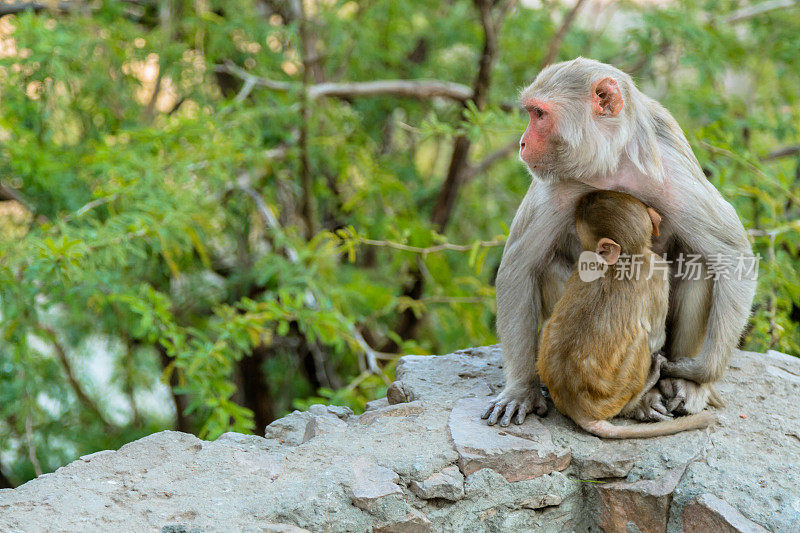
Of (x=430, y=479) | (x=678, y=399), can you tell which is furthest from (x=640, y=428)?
(x=430, y=479)

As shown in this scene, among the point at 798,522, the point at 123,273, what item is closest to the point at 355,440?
the point at 798,522

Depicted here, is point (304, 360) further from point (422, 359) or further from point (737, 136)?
point (737, 136)

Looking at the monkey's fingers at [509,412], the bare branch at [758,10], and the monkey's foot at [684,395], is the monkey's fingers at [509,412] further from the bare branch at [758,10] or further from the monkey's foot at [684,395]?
the bare branch at [758,10]

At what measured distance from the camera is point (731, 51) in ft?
24.8

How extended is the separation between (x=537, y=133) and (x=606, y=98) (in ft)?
1.06

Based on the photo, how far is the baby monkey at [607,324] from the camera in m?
3.25

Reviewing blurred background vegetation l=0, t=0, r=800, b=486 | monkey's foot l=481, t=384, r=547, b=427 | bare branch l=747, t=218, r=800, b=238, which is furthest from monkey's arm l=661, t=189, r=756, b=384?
bare branch l=747, t=218, r=800, b=238

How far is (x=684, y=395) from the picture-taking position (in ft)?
11.7

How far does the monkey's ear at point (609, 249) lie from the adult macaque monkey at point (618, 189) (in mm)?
376

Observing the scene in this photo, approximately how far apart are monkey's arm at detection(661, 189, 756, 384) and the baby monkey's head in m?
0.24

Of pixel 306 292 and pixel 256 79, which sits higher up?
pixel 256 79

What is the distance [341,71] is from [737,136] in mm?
3740

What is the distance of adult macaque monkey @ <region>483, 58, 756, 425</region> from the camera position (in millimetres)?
3422

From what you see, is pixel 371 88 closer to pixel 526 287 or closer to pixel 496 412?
pixel 526 287
